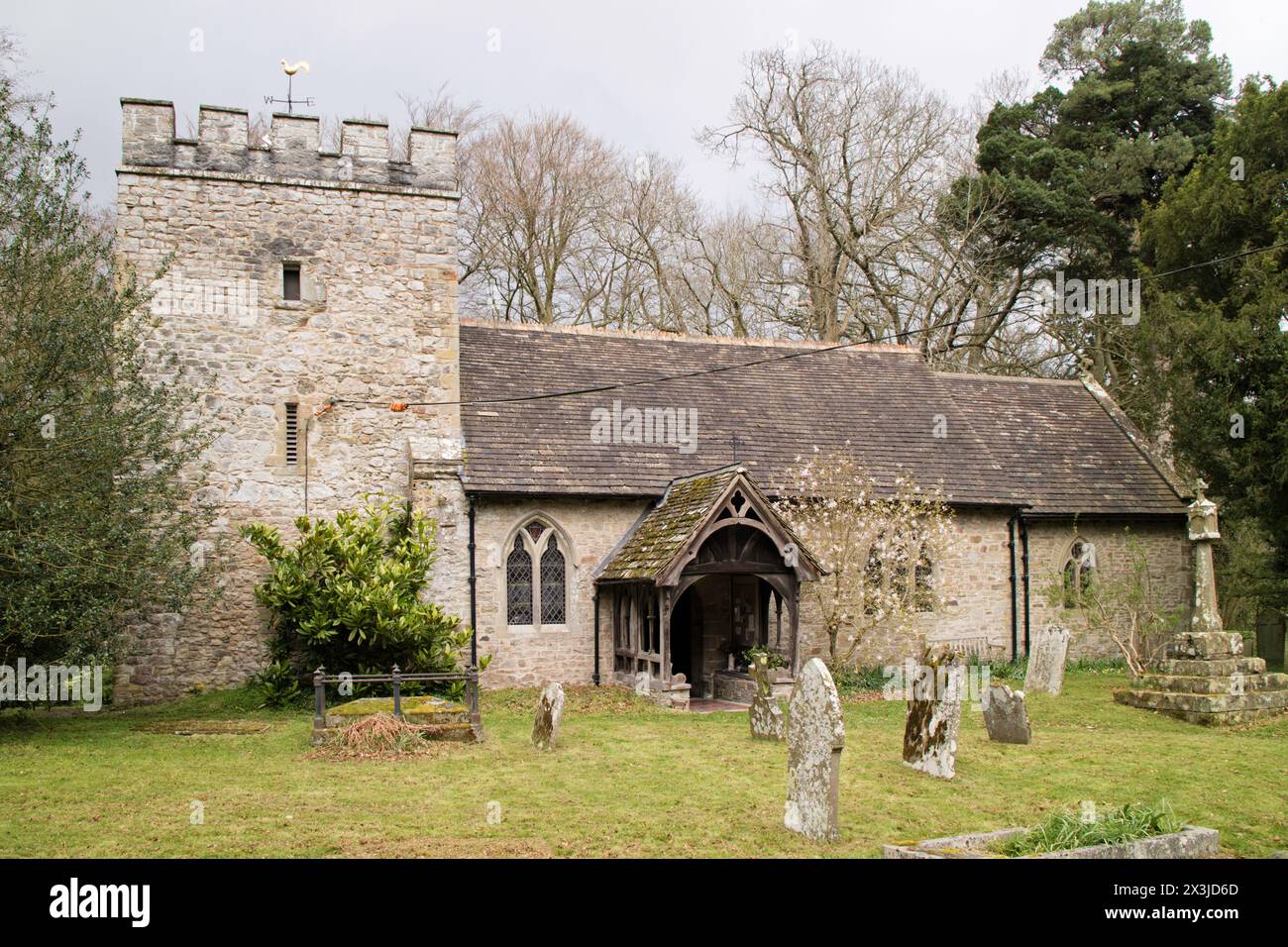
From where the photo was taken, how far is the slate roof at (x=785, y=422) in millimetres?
19078

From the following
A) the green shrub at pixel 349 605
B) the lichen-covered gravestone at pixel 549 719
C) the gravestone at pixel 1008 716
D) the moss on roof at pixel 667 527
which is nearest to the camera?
the lichen-covered gravestone at pixel 549 719

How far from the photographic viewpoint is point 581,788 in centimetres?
1025

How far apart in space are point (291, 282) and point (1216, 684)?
1584 cm

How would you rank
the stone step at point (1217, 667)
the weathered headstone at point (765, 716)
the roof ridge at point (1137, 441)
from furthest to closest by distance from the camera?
the roof ridge at point (1137, 441) → the stone step at point (1217, 667) → the weathered headstone at point (765, 716)

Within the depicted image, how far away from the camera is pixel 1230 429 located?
1984 centimetres

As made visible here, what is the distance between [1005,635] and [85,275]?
57.6ft

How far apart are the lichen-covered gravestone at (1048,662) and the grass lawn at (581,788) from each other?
2.38 metres

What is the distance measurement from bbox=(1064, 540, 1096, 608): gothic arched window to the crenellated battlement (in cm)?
1456

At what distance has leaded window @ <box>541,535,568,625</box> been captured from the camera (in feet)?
60.4

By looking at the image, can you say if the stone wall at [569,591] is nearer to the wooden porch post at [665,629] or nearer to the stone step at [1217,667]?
the wooden porch post at [665,629]

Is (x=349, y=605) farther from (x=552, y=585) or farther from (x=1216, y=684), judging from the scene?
(x=1216, y=684)

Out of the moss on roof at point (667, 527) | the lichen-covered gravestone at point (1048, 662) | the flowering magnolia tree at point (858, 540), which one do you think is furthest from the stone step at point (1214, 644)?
the moss on roof at point (667, 527)

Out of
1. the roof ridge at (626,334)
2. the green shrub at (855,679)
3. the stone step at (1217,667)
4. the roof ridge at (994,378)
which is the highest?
the roof ridge at (626,334)

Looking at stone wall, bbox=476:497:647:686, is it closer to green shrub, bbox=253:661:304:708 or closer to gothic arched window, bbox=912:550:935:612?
green shrub, bbox=253:661:304:708
